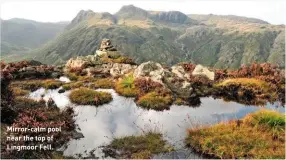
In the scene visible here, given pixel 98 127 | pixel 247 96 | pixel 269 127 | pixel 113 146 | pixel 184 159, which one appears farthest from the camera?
pixel 247 96

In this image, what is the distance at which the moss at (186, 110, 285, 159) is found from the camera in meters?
12.4

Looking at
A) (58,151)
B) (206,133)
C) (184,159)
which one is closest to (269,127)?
(206,133)

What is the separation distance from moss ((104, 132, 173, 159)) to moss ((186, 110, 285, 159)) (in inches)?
50.9

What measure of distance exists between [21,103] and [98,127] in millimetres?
4864

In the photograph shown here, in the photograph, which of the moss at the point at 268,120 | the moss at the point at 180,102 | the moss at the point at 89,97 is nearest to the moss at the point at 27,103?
the moss at the point at 89,97

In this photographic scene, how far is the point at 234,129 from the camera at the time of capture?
14.6 meters

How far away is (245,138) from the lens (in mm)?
13438

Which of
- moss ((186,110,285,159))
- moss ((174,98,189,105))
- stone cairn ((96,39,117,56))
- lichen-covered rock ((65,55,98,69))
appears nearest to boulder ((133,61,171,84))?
moss ((174,98,189,105))

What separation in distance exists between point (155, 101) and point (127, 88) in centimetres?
377

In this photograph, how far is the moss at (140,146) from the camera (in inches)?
495

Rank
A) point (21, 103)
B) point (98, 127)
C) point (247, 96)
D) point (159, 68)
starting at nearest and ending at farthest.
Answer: point (98, 127) < point (21, 103) < point (247, 96) < point (159, 68)

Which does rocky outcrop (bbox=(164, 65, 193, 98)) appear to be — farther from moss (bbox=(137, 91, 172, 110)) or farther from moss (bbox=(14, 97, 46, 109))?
moss (bbox=(14, 97, 46, 109))

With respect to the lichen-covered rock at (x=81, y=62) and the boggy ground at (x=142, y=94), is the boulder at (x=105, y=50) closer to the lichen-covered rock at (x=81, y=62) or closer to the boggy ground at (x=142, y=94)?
the lichen-covered rock at (x=81, y=62)

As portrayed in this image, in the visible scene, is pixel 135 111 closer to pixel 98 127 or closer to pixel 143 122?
pixel 143 122
